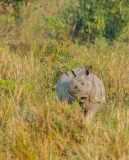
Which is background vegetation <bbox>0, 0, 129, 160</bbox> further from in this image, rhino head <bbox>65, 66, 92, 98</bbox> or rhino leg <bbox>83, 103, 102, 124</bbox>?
rhino head <bbox>65, 66, 92, 98</bbox>

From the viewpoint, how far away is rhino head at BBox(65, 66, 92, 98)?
6066 mm

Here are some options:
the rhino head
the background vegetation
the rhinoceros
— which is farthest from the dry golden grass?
the rhino head

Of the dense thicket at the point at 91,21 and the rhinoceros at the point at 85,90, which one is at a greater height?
the dense thicket at the point at 91,21

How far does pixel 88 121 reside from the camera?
17.7ft

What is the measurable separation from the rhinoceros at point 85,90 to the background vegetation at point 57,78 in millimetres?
139

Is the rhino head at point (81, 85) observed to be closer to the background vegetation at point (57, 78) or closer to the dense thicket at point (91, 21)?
the background vegetation at point (57, 78)

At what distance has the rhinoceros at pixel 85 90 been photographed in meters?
6.09

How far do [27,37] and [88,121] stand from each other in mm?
6508

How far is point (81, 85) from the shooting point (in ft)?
20.0

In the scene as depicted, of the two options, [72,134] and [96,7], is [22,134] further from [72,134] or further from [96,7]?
[96,7]

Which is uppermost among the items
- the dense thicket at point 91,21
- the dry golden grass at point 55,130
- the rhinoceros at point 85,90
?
the dense thicket at point 91,21

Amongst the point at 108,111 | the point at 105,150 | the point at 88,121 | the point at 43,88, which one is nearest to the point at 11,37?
the point at 43,88

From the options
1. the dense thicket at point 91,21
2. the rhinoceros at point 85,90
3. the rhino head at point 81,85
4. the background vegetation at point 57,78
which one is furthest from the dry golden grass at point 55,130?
the dense thicket at point 91,21

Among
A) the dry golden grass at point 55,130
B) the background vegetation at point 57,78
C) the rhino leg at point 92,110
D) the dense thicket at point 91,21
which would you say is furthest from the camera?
the dense thicket at point 91,21
